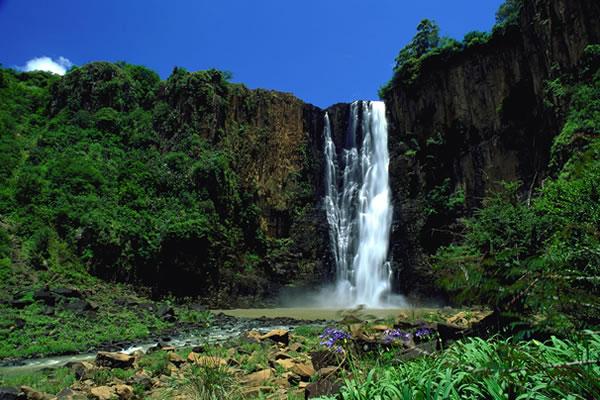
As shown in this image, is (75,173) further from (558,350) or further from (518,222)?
(558,350)

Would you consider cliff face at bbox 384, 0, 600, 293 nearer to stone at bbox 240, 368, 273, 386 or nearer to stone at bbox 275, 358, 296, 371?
stone at bbox 275, 358, 296, 371

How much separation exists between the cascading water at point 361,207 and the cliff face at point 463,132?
0.96 meters

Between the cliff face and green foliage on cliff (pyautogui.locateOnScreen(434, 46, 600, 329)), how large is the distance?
8.17 metres

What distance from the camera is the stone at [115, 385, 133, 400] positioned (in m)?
6.82

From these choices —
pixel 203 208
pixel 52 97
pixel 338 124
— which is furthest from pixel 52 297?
pixel 52 97

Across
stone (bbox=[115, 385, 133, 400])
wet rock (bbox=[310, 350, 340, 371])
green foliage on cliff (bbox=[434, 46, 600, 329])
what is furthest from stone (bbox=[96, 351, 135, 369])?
green foliage on cliff (bbox=[434, 46, 600, 329])

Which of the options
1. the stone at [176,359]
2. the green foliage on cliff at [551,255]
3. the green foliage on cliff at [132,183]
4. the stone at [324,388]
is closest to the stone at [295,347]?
the stone at [176,359]

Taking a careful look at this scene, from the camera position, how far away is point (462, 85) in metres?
34.5

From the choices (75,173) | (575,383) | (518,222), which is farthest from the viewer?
(75,173)

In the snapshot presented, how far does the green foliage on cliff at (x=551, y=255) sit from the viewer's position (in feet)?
10.1

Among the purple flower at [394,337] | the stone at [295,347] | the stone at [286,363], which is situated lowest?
the stone at [295,347]

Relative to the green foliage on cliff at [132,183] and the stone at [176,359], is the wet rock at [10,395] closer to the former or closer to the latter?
the stone at [176,359]

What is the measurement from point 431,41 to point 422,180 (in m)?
12.6

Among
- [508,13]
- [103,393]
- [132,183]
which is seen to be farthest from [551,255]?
[508,13]
